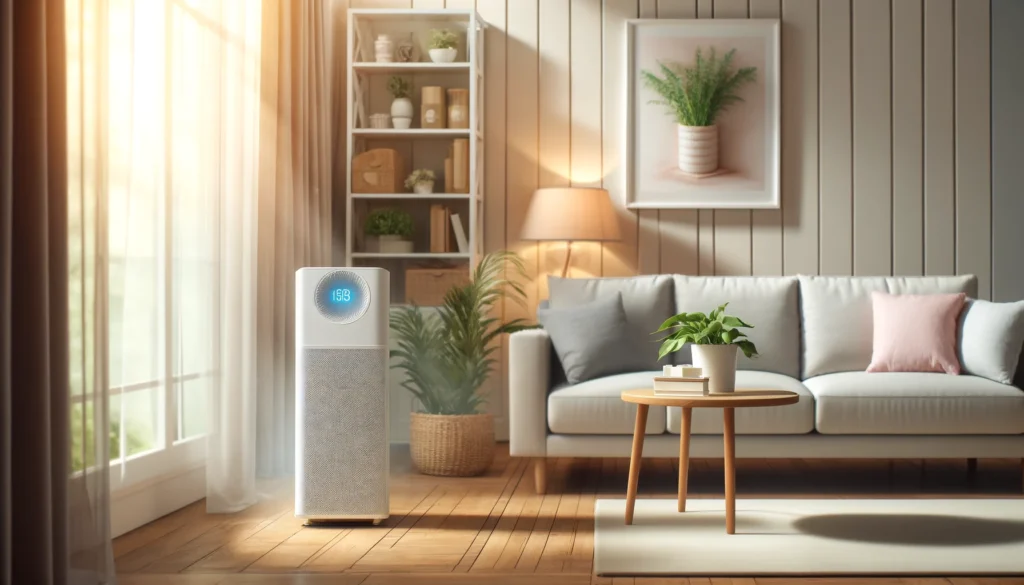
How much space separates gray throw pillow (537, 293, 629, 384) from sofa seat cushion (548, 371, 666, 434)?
217mm

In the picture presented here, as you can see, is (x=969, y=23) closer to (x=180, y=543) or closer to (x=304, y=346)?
(x=304, y=346)

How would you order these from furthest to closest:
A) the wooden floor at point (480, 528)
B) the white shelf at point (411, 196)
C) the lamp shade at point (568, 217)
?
the white shelf at point (411, 196) < the lamp shade at point (568, 217) < the wooden floor at point (480, 528)

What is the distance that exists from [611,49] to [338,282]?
2.53 metres

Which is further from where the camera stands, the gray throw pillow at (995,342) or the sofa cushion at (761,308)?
the sofa cushion at (761,308)

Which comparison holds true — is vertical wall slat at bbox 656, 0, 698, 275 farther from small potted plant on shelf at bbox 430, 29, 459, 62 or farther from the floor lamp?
small potted plant on shelf at bbox 430, 29, 459, 62

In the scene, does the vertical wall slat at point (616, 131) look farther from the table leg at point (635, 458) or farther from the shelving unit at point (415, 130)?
the table leg at point (635, 458)

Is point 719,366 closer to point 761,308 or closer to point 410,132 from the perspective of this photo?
point 761,308

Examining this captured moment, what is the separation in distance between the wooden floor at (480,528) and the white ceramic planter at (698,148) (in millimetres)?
1476

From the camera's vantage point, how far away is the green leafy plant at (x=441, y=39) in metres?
5.03

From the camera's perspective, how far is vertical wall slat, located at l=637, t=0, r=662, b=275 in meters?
5.18

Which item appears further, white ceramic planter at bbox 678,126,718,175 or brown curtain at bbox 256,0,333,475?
white ceramic planter at bbox 678,126,718,175

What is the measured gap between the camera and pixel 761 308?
4.38 metres

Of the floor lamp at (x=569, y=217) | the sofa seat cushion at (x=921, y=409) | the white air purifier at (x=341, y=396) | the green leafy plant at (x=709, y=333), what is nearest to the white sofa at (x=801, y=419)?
the sofa seat cushion at (x=921, y=409)

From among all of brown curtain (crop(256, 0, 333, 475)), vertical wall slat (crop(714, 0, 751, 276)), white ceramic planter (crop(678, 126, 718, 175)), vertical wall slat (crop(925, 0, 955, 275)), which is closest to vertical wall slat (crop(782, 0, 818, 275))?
vertical wall slat (crop(714, 0, 751, 276))
